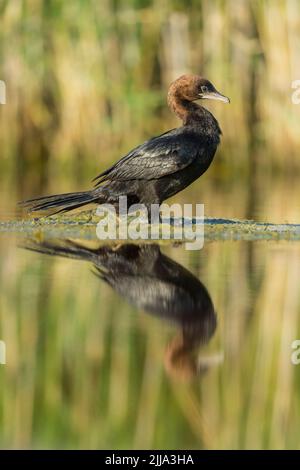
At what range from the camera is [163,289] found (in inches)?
228

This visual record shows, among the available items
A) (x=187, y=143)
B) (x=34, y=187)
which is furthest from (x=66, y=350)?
(x=34, y=187)

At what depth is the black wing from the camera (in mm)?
8203

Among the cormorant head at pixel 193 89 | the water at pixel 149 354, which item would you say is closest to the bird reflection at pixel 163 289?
the water at pixel 149 354

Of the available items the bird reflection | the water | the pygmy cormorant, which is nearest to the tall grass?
the pygmy cormorant

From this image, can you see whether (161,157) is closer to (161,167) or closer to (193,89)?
(161,167)

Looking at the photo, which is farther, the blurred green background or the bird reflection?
the bird reflection

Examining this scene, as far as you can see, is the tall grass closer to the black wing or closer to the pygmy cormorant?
the pygmy cormorant

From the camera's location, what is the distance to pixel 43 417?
3.86 metres

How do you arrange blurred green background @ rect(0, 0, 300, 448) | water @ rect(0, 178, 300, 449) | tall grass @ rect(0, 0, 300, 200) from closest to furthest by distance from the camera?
water @ rect(0, 178, 300, 449) < blurred green background @ rect(0, 0, 300, 448) < tall grass @ rect(0, 0, 300, 200)

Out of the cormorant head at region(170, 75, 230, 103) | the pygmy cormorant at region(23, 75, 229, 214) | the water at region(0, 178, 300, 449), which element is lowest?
the water at region(0, 178, 300, 449)

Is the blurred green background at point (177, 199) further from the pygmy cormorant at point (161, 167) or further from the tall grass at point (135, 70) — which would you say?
the pygmy cormorant at point (161, 167)

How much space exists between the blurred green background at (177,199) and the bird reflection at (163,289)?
0.24 feet
